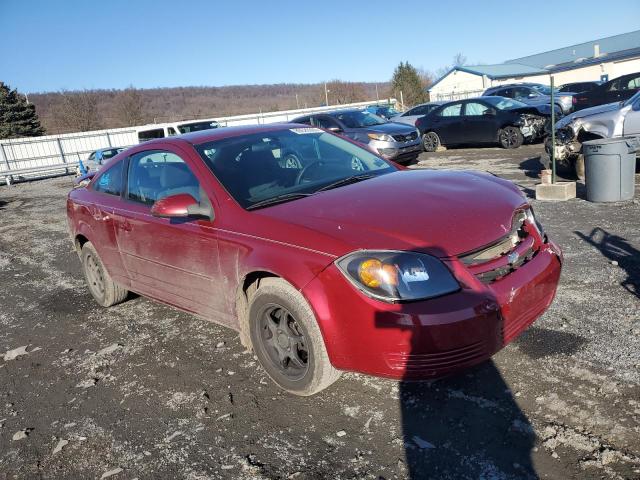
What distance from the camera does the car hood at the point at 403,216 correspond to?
279 centimetres

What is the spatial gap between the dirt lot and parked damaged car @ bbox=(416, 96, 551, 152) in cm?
1035

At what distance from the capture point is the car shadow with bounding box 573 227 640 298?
433 centimetres

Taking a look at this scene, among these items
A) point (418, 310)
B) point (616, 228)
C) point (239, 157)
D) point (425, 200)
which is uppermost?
point (239, 157)

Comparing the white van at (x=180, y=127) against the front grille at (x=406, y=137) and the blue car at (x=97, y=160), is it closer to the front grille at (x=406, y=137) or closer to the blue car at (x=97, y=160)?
the blue car at (x=97, y=160)

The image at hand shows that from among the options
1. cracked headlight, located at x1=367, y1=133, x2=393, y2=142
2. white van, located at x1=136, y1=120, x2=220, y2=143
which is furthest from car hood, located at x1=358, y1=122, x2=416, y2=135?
A: white van, located at x1=136, y1=120, x2=220, y2=143

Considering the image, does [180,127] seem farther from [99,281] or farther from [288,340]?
[288,340]

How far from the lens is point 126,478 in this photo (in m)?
2.69

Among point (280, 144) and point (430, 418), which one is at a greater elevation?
point (280, 144)

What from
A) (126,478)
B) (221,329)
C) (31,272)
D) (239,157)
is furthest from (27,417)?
(31,272)

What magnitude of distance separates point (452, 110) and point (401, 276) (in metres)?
14.7

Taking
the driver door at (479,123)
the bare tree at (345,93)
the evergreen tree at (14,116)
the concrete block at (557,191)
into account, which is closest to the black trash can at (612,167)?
A: the concrete block at (557,191)

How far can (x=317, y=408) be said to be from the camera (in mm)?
3100

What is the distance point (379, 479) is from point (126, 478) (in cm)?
131

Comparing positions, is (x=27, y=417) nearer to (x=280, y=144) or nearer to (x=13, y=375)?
(x=13, y=375)
